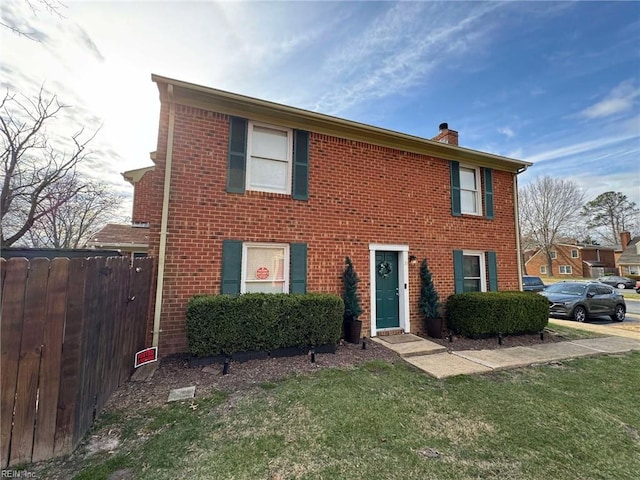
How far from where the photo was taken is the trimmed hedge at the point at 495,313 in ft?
23.2

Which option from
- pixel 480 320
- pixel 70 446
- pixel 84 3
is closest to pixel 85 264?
pixel 70 446

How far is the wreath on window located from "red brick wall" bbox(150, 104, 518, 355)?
1.76ft

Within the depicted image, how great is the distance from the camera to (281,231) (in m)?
6.22

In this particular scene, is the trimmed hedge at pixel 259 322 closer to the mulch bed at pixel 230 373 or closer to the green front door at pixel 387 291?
the mulch bed at pixel 230 373

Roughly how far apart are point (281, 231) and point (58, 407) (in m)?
4.40

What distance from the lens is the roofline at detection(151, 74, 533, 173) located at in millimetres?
5555

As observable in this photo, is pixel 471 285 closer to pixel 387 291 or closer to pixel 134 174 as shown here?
pixel 387 291

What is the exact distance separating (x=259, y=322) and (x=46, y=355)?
3046 millimetres

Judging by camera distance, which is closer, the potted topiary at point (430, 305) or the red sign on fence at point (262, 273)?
the red sign on fence at point (262, 273)

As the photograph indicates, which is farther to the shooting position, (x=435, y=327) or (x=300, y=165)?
(x=435, y=327)

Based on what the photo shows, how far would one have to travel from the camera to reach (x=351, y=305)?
6.45 metres

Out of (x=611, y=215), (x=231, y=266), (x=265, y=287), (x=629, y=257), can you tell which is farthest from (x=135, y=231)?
(x=611, y=215)

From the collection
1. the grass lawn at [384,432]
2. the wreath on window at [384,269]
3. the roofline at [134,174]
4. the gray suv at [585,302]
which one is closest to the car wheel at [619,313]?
the gray suv at [585,302]

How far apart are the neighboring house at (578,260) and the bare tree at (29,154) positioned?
54.0m
